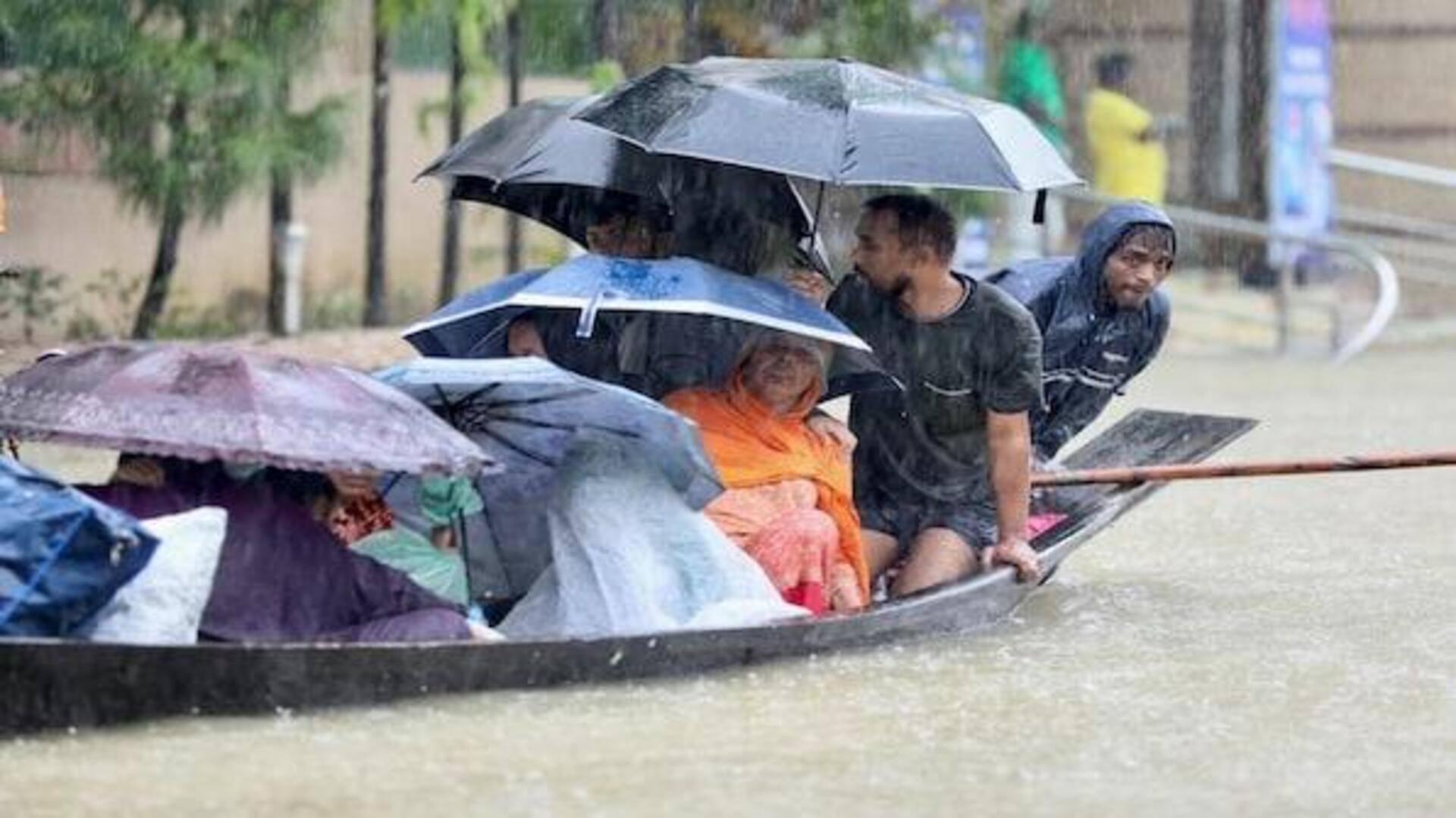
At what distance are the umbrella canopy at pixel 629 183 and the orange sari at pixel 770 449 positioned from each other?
0.57m

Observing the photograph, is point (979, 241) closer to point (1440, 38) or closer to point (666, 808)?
point (1440, 38)

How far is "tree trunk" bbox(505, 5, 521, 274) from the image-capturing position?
18.8m

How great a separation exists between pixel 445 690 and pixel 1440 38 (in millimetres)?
17828

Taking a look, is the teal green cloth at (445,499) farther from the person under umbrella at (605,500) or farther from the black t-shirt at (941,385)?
the black t-shirt at (941,385)

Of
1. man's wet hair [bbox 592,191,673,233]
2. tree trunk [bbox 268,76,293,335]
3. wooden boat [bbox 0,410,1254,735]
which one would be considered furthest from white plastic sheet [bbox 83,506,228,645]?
tree trunk [bbox 268,76,293,335]

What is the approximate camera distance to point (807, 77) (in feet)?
32.0

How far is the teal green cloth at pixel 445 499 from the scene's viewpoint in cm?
898

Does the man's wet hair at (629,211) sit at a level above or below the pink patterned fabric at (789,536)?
above

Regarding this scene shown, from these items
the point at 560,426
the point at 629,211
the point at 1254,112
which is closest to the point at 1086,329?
the point at 629,211

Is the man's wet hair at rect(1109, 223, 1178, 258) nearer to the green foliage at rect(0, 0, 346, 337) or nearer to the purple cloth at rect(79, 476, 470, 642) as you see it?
the purple cloth at rect(79, 476, 470, 642)

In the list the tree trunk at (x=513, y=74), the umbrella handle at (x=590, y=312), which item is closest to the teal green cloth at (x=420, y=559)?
the umbrella handle at (x=590, y=312)

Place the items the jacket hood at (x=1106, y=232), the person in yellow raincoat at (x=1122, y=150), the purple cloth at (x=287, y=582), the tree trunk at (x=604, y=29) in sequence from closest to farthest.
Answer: the purple cloth at (x=287, y=582) → the jacket hood at (x=1106, y=232) → the tree trunk at (x=604, y=29) → the person in yellow raincoat at (x=1122, y=150)

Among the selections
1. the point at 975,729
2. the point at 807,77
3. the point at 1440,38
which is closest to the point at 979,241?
the point at 1440,38

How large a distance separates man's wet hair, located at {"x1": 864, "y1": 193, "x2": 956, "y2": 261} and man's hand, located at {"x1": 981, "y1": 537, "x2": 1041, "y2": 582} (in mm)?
816
